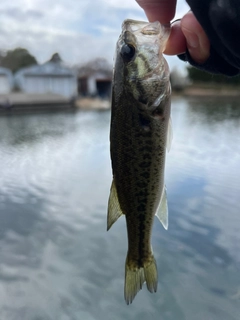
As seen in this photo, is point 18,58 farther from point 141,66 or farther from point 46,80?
point 141,66

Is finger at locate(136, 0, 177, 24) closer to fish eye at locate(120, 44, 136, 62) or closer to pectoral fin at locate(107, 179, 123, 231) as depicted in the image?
fish eye at locate(120, 44, 136, 62)

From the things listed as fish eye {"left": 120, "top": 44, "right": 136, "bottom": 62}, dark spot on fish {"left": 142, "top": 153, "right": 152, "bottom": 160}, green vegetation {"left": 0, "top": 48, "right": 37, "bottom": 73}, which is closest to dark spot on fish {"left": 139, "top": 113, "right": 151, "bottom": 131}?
dark spot on fish {"left": 142, "top": 153, "right": 152, "bottom": 160}

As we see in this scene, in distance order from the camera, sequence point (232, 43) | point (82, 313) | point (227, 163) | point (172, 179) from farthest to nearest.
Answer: point (227, 163)
point (172, 179)
point (82, 313)
point (232, 43)

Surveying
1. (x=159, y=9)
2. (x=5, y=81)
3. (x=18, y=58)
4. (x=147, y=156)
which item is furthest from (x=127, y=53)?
(x=18, y=58)

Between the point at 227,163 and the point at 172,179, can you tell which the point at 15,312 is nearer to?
the point at 172,179

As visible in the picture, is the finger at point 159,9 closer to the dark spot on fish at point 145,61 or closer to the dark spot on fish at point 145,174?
the dark spot on fish at point 145,61

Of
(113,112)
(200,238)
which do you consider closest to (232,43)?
(113,112)
